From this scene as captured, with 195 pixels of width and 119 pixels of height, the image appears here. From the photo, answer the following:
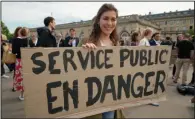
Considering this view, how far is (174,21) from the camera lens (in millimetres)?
97875

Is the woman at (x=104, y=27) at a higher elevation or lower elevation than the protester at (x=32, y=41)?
higher

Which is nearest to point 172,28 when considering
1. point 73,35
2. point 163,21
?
point 163,21

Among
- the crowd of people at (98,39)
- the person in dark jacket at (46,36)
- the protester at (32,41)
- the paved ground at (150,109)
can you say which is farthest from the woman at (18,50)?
the protester at (32,41)

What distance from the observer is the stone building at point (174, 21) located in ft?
311

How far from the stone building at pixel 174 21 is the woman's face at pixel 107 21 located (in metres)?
97.2

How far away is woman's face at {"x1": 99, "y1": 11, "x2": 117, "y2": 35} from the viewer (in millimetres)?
1935

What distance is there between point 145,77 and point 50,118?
2.87 feet

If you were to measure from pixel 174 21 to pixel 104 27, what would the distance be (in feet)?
335

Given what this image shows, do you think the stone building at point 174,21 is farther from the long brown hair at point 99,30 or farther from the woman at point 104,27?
the woman at point 104,27

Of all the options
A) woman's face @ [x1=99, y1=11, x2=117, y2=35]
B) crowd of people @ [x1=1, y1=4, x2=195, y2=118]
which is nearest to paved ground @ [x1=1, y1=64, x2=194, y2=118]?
crowd of people @ [x1=1, y1=4, x2=195, y2=118]

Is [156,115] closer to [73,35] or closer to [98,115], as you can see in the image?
[98,115]

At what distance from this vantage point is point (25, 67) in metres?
1.55

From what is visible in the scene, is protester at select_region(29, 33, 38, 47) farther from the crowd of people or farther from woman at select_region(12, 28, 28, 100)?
woman at select_region(12, 28, 28, 100)

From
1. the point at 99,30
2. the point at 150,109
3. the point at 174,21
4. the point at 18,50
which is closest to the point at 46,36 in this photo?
the point at 18,50
